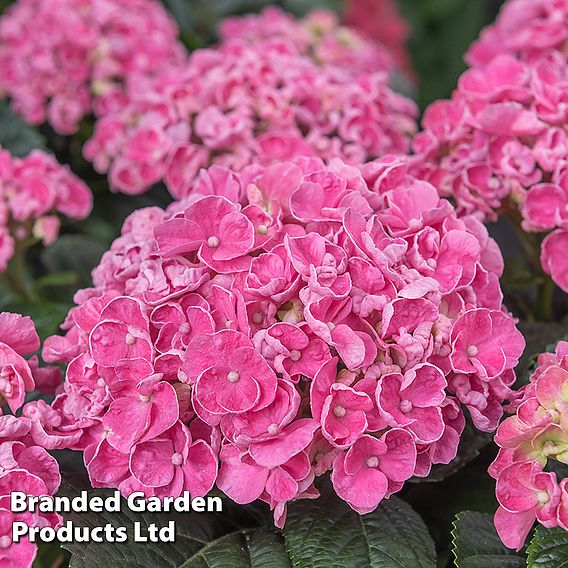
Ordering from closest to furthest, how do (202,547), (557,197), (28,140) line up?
(202,547), (557,197), (28,140)

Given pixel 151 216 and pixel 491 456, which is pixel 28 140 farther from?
pixel 491 456

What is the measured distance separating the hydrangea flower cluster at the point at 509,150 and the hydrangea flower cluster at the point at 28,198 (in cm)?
55

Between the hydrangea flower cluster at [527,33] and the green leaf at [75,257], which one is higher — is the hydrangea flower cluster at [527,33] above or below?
above

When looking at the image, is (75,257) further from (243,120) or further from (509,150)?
(509,150)

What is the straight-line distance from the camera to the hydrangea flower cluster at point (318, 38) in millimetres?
1541

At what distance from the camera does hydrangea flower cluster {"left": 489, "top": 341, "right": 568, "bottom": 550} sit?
0.69m

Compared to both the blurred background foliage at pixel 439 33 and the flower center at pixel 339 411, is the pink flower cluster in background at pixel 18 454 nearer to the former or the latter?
the flower center at pixel 339 411

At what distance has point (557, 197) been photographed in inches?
36.7

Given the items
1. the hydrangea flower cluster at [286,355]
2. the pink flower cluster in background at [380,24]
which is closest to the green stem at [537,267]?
the hydrangea flower cluster at [286,355]

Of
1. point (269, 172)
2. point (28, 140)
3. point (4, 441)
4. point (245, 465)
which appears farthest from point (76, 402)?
point (28, 140)

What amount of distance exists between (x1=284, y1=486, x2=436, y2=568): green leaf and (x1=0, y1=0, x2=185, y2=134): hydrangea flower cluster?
2.94 ft

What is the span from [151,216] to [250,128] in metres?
0.35

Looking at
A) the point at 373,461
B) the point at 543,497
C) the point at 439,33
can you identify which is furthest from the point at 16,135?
→ the point at 439,33

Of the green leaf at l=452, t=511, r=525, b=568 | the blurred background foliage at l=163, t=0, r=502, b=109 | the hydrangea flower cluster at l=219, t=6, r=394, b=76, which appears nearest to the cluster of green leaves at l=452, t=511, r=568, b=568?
the green leaf at l=452, t=511, r=525, b=568
